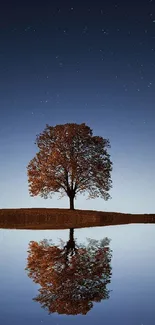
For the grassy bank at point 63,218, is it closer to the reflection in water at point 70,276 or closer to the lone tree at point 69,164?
the lone tree at point 69,164

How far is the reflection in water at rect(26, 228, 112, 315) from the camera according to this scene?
918 cm

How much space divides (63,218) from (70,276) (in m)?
34.7

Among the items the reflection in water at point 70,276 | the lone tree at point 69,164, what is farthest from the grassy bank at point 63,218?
the reflection in water at point 70,276

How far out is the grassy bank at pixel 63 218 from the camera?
47.0 m

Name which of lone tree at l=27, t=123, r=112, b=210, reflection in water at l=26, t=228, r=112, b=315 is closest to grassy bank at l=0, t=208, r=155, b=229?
lone tree at l=27, t=123, r=112, b=210

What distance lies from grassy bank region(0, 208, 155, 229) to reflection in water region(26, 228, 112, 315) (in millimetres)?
26964

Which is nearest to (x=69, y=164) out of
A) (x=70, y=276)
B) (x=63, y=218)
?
(x=63, y=218)

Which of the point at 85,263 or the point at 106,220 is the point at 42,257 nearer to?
the point at 85,263

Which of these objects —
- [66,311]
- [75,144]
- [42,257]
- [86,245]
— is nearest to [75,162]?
[75,144]

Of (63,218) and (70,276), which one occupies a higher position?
(63,218)

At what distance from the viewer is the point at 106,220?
163ft

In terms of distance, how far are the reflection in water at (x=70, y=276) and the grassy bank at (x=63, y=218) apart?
27.0 m

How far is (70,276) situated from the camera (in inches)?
491

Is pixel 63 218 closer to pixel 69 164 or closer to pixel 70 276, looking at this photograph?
pixel 69 164
